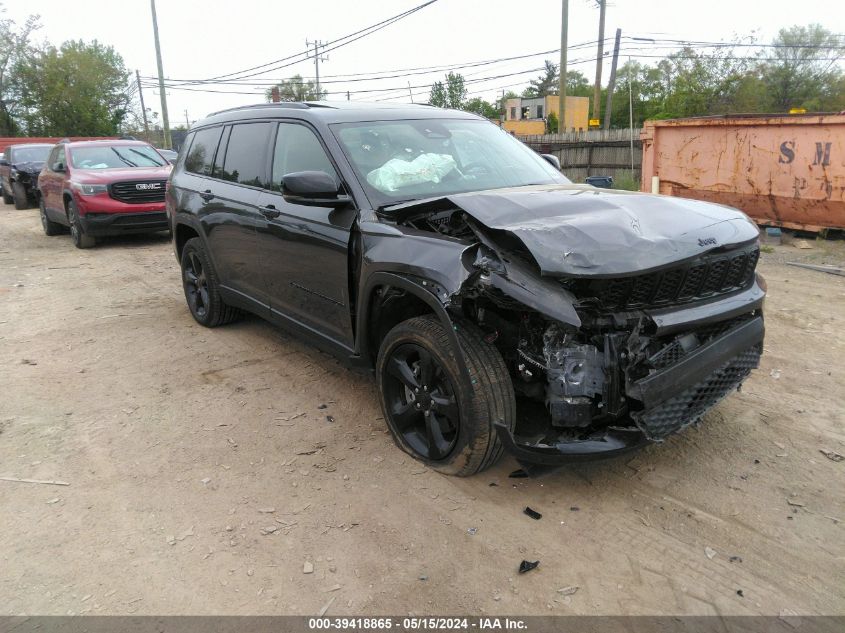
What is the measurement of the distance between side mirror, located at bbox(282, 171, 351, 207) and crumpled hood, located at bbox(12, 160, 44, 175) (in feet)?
54.4

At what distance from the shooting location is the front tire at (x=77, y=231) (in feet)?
35.3

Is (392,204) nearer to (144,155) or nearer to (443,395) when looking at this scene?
(443,395)

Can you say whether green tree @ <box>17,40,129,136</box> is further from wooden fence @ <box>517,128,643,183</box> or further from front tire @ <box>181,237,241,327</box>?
front tire @ <box>181,237,241,327</box>

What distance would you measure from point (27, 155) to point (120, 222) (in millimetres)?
9447

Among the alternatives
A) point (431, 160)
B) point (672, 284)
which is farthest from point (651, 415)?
point (431, 160)

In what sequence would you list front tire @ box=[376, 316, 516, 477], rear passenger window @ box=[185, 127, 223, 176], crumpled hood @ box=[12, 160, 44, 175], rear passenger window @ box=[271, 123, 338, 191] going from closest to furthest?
front tire @ box=[376, 316, 516, 477], rear passenger window @ box=[271, 123, 338, 191], rear passenger window @ box=[185, 127, 223, 176], crumpled hood @ box=[12, 160, 44, 175]

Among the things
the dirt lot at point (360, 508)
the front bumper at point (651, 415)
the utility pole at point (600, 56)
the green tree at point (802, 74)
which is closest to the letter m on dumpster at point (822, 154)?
the dirt lot at point (360, 508)

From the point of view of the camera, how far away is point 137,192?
10.5 metres

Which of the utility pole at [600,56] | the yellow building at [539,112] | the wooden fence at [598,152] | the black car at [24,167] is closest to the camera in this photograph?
the wooden fence at [598,152]

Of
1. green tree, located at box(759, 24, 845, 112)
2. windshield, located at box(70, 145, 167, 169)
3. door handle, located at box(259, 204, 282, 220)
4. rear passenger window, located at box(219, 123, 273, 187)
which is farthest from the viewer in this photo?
green tree, located at box(759, 24, 845, 112)

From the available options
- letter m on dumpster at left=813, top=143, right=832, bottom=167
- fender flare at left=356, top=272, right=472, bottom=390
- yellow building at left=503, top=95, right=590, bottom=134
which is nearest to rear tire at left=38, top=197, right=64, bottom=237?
fender flare at left=356, top=272, right=472, bottom=390

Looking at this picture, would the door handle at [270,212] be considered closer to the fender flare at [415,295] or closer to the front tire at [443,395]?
the fender flare at [415,295]

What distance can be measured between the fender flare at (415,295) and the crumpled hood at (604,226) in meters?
0.41

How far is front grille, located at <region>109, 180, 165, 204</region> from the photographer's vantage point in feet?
34.1
